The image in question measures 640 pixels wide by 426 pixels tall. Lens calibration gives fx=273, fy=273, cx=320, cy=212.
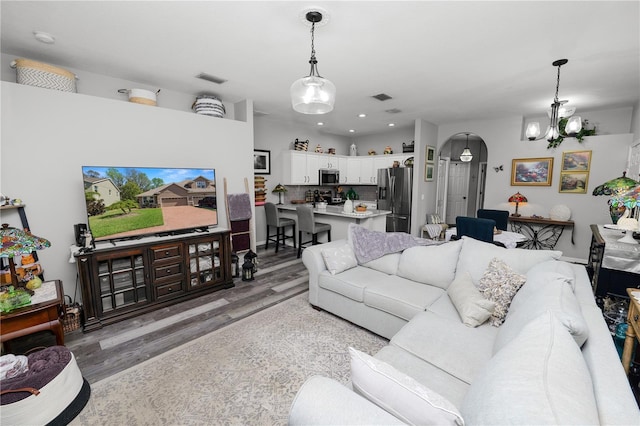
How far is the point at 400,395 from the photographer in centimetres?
95

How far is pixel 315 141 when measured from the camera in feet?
23.2

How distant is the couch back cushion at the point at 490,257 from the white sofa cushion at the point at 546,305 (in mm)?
439

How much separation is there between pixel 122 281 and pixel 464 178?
827 cm

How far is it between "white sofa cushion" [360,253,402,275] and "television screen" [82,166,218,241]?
2243 millimetres

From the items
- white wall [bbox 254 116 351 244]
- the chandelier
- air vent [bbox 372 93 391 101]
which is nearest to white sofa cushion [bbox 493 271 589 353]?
the chandelier

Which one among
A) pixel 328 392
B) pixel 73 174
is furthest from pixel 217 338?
pixel 73 174

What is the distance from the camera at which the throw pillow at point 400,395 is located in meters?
0.86

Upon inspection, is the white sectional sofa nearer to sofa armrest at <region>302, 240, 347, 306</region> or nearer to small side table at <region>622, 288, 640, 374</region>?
sofa armrest at <region>302, 240, 347, 306</region>

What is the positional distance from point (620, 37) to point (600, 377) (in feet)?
→ 9.64

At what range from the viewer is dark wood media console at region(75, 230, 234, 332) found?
2.70 metres

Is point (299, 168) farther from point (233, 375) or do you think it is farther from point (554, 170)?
point (554, 170)

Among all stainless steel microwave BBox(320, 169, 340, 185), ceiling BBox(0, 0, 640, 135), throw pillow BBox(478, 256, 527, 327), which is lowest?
throw pillow BBox(478, 256, 527, 327)

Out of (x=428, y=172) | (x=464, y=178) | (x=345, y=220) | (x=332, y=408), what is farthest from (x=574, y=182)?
(x=332, y=408)

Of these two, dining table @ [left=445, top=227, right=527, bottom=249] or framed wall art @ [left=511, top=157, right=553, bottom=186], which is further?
framed wall art @ [left=511, top=157, right=553, bottom=186]
